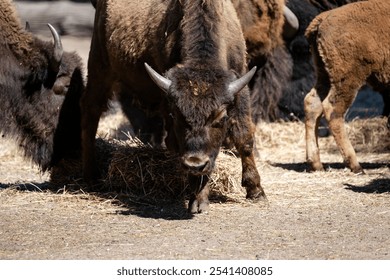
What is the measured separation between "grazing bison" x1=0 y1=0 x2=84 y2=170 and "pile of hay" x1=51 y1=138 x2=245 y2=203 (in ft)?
1.09

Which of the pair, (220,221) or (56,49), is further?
(56,49)

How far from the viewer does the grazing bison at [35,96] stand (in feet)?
27.2

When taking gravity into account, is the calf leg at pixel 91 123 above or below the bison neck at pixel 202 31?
below

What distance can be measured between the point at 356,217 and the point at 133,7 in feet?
9.29

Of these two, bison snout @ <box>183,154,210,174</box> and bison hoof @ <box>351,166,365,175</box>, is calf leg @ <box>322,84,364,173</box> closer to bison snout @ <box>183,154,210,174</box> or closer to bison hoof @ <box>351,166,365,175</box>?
bison hoof @ <box>351,166,365,175</box>

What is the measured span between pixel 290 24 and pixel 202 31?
5458mm

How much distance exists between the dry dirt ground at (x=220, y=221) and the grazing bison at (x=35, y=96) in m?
0.47

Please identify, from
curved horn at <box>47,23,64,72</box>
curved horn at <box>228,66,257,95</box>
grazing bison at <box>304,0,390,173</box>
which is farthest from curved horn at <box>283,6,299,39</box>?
curved horn at <box>228,66,257,95</box>

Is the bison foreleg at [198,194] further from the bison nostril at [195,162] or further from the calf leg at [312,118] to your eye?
the calf leg at [312,118]

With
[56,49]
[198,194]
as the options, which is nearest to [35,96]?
[56,49]

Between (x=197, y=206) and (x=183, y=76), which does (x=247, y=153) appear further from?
(x=183, y=76)

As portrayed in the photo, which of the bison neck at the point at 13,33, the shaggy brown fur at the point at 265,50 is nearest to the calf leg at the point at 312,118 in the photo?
the shaggy brown fur at the point at 265,50

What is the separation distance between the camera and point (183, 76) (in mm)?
6078
